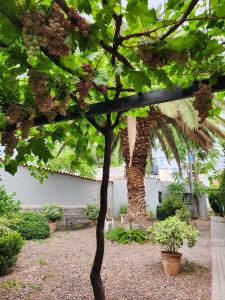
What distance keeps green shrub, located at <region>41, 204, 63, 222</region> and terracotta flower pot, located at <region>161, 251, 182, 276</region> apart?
686cm

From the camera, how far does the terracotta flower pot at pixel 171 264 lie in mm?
6836

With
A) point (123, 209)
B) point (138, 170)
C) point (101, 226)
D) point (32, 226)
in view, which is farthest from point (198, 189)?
point (101, 226)

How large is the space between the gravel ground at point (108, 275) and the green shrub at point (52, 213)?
2656mm

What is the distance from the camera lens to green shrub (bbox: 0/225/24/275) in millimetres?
6621

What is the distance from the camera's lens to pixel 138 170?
12.0 metres

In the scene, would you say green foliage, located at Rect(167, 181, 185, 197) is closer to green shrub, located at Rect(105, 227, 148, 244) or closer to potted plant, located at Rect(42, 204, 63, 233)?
potted plant, located at Rect(42, 204, 63, 233)

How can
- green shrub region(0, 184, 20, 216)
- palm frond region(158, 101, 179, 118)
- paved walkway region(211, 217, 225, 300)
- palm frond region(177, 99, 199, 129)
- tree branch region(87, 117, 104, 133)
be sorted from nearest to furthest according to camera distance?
tree branch region(87, 117, 104, 133)
paved walkway region(211, 217, 225, 300)
palm frond region(177, 99, 199, 129)
palm frond region(158, 101, 179, 118)
green shrub region(0, 184, 20, 216)

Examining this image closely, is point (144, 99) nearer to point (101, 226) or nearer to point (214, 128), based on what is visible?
point (101, 226)

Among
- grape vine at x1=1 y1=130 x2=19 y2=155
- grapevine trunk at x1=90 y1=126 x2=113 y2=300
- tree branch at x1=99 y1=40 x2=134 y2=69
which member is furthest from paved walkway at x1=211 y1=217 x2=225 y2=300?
tree branch at x1=99 y1=40 x2=134 y2=69

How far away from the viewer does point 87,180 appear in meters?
18.6

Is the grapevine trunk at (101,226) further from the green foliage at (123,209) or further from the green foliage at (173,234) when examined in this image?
the green foliage at (123,209)

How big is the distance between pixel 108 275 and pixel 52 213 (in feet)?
Result: 21.6

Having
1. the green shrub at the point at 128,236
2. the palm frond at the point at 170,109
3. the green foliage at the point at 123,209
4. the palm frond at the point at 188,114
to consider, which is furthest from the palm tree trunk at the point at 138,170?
the green foliage at the point at 123,209

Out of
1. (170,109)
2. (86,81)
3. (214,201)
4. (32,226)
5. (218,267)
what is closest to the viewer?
(86,81)
